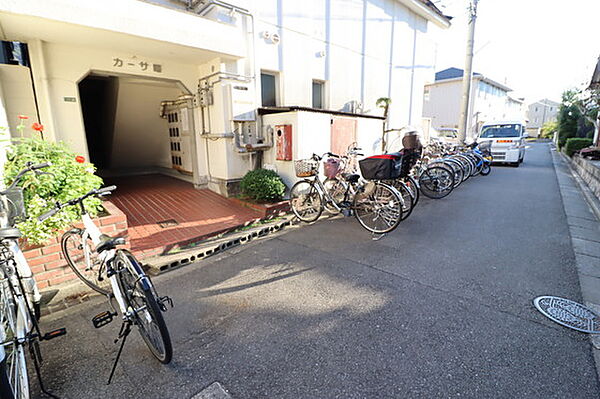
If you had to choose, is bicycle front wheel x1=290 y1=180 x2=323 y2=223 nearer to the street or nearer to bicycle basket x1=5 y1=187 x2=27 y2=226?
the street

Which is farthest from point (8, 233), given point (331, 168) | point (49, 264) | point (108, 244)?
point (331, 168)

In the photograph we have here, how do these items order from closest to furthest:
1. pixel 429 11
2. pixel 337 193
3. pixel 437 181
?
pixel 337 193 → pixel 437 181 → pixel 429 11

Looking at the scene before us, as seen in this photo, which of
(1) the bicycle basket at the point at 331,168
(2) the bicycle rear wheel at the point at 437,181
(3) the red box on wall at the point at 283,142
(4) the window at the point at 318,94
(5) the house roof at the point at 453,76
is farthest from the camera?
(5) the house roof at the point at 453,76

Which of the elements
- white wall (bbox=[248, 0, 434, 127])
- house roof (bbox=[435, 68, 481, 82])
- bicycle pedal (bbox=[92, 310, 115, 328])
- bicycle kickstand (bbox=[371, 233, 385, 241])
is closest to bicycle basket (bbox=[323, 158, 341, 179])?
bicycle kickstand (bbox=[371, 233, 385, 241])

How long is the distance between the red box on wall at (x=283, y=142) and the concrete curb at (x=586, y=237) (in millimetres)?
4795

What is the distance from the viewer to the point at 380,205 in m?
4.88

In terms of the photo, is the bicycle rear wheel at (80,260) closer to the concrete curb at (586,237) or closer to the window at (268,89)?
the concrete curb at (586,237)

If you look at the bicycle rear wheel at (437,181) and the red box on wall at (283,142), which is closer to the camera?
the red box on wall at (283,142)

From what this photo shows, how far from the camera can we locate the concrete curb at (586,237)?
2.99 meters

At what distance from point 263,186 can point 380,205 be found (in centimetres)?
227

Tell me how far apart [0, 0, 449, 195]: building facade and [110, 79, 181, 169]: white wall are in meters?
0.03

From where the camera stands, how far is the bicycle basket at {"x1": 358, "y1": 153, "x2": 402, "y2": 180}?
15.6 ft

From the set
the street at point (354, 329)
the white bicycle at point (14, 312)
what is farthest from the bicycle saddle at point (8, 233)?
the street at point (354, 329)

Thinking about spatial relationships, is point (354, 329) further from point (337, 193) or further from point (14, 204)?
point (337, 193)
